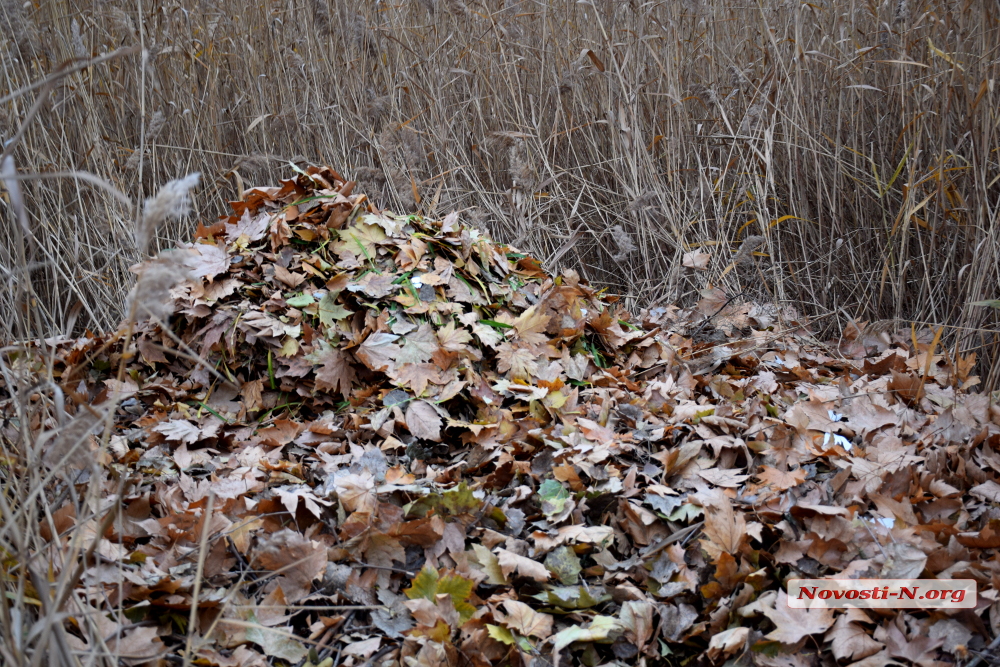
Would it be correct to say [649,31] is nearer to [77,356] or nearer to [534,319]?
[534,319]

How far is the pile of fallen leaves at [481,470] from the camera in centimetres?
146

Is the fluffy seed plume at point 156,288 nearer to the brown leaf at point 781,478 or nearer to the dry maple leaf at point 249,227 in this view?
the brown leaf at point 781,478

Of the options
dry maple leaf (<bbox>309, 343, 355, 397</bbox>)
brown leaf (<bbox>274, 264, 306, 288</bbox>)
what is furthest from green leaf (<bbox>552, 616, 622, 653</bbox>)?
brown leaf (<bbox>274, 264, 306, 288</bbox>)

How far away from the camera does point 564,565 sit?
1.64m

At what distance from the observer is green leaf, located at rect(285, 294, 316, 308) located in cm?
249

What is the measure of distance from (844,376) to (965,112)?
45.6 inches

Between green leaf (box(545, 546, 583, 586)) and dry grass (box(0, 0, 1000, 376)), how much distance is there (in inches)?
75.9

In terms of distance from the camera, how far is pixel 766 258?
3500 mm

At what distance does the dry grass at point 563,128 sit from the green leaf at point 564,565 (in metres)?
1.93

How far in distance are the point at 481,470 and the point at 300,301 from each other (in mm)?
958

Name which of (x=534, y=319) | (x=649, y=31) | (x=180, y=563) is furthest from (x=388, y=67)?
(x=180, y=563)

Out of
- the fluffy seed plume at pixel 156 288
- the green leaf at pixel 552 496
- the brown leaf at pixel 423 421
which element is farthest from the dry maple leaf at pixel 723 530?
the fluffy seed plume at pixel 156 288

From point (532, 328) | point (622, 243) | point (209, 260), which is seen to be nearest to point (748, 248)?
point (622, 243)

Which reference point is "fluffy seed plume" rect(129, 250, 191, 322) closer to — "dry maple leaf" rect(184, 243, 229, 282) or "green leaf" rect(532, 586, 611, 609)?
"green leaf" rect(532, 586, 611, 609)
